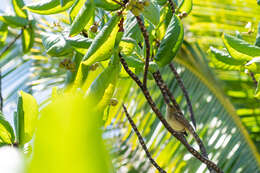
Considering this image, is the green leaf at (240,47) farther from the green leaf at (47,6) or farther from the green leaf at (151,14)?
the green leaf at (47,6)

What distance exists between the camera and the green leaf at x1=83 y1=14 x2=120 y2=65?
490 millimetres

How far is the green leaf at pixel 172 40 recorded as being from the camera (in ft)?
1.87

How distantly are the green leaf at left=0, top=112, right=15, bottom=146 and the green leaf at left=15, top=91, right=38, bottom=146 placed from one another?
0.03 metres

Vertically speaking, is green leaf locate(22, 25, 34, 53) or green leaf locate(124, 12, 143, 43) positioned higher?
green leaf locate(124, 12, 143, 43)

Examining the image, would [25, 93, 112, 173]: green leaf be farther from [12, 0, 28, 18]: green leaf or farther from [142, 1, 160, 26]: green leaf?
[12, 0, 28, 18]: green leaf

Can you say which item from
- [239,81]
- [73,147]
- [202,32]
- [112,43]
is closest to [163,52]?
[112,43]

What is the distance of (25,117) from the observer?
58cm

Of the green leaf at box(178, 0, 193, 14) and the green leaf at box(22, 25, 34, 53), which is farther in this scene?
the green leaf at box(22, 25, 34, 53)

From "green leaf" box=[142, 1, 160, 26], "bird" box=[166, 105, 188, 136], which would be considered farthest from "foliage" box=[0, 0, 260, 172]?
"bird" box=[166, 105, 188, 136]

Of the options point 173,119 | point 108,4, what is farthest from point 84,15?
point 173,119

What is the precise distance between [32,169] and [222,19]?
6.80 feet

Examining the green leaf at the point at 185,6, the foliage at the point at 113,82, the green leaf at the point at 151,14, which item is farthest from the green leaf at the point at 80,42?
the green leaf at the point at 185,6

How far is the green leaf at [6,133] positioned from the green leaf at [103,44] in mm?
210

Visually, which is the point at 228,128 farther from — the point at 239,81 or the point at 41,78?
the point at 41,78
